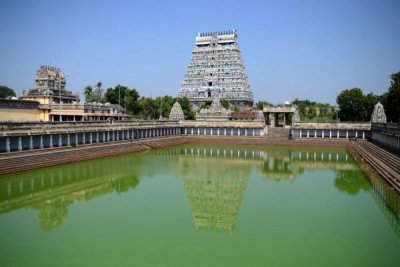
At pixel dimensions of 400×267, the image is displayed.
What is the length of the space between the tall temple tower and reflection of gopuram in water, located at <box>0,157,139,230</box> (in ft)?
187

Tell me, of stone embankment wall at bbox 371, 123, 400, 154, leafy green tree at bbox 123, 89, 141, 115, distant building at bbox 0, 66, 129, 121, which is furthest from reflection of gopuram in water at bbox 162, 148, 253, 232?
leafy green tree at bbox 123, 89, 141, 115

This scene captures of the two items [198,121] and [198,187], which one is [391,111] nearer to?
[198,121]

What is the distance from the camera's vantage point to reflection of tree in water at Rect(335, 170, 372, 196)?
20453 mm

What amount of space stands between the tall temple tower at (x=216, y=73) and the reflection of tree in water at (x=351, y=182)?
56055 millimetres

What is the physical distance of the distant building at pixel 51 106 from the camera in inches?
1561

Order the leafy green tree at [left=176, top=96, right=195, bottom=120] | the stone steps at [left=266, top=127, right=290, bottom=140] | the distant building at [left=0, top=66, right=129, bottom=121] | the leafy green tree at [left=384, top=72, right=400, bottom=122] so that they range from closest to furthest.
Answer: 1. the distant building at [left=0, top=66, right=129, bottom=121]
2. the leafy green tree at [left=384, top=72, right=400, bottom=122]
3. the stone steps at [left=266, top=127, right=290, bottom=140]
4. the leafy green tree at [left=176, top=96, right=195, bottom=120]

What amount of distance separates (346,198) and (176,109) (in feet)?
125

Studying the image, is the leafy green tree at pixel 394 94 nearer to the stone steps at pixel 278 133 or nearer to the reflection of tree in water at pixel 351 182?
the stone steps at pixel 278 133

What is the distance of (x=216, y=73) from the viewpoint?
3292 inches

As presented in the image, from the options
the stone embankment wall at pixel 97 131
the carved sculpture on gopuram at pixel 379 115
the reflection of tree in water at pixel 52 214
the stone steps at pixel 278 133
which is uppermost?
the carved sculpture on gopuram at pixel 379 115

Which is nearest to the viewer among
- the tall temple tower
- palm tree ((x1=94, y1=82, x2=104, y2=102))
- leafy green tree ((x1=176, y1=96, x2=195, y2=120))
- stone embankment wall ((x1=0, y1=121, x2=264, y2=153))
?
stone embankment wall ((x1=0, y1=121, x2=264, y2=153))

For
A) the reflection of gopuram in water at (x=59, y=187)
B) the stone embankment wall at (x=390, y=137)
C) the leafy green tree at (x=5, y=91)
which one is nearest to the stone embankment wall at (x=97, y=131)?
the reflection of gopuram in water at (x=59, y=187)

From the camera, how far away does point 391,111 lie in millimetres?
47469

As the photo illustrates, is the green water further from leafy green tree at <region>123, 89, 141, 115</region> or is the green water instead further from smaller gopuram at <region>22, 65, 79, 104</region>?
leafy green tree at <region>123, 89, 141, 115</region>
